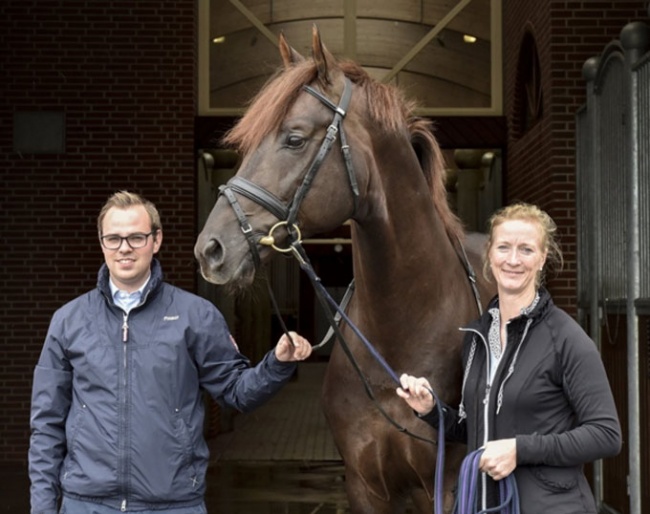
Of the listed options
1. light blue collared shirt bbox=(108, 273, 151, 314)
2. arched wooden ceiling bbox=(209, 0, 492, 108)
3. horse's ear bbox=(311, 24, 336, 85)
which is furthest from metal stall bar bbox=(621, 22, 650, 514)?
arched wooden ceiling bbox=(209, 0, 492, 108)

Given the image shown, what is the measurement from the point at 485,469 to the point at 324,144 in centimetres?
117

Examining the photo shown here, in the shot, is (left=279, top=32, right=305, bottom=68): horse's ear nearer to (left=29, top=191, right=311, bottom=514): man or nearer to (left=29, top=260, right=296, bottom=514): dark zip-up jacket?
(left=29, top=191, right=311, bottom=514): man

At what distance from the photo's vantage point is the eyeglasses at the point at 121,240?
338 centimetres

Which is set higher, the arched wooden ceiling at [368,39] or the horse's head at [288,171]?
the arched wooden ceiling at [368,39]

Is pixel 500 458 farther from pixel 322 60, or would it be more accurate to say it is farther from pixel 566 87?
pixel 566 87

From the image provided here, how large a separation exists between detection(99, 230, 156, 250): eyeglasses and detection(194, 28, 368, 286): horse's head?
25cm

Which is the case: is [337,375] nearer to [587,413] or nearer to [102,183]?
[587,413]

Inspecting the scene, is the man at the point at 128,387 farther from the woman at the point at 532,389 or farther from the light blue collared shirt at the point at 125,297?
the woman at the point at 532,389

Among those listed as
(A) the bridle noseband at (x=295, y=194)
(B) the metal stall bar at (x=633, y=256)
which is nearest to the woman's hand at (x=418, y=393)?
(A) the bridle noseband at (x=295, y=194)

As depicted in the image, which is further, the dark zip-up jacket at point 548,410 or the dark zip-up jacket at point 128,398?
the dark zip-up jacket at point 128,398

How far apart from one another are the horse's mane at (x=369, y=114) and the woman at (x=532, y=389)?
0.74 meters

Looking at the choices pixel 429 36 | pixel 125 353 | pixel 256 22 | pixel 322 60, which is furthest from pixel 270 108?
pixel 429 36

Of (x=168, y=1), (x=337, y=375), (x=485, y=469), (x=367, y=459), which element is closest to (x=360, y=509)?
(x=367, y=459)

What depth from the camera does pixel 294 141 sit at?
11.2 feet
